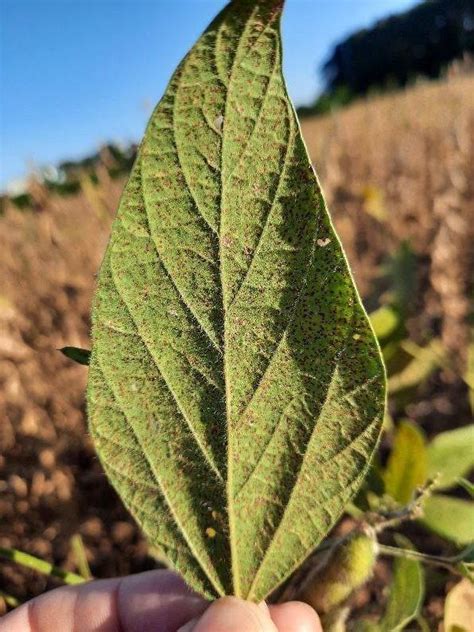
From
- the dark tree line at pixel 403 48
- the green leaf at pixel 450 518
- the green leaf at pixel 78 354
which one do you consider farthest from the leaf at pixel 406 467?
the dark tree line at pixel 403 48

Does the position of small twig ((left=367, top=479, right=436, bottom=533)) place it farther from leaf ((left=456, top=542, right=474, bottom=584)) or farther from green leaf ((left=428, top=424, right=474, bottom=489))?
green leaf ((left=428, top=424, right=474, bottom=489))

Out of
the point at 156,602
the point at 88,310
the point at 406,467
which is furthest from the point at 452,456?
the point at 88,310

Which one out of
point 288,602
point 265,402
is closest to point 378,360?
point 265,402

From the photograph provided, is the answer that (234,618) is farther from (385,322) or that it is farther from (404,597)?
(385,322)

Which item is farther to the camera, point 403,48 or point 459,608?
point 403,48

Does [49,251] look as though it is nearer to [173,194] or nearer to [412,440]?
[412,440]

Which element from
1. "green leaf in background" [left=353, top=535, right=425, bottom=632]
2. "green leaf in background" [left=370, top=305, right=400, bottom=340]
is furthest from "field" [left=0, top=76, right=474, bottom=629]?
"green leaf in background" [left=353, top=535, right=425, bottom=632]
